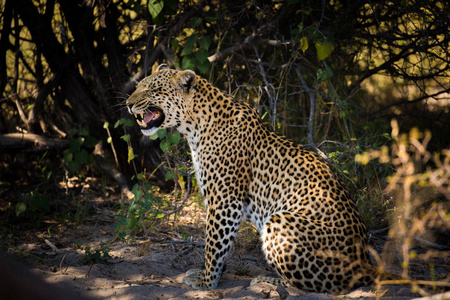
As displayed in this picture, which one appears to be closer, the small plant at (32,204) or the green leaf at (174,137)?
the green leaf at (174,137)

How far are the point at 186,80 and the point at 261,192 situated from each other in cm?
143

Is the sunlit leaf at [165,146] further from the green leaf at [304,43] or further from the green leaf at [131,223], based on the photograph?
the green leaf at [304,43]

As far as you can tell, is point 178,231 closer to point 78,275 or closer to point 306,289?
point 78,275

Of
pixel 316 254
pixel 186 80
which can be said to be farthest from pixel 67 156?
pixel 316 254

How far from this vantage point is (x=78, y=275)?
15.6ft

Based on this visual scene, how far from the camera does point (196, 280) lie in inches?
191

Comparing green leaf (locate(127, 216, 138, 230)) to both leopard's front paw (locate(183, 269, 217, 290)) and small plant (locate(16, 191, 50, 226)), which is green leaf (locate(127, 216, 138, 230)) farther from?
small plant (locate(16, 191, 50, 226))

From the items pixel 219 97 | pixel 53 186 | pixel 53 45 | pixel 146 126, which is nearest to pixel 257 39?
pixel 219 97

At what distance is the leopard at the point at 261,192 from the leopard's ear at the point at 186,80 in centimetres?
1

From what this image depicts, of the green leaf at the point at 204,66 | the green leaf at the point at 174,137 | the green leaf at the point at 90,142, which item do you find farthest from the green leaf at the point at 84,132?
the green leaf at the point at 204,66

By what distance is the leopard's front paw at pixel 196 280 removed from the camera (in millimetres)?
4781

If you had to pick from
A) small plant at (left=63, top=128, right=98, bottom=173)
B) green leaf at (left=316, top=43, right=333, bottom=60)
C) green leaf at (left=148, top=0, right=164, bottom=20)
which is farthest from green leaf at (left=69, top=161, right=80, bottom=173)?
green leaf at (left=316, top=43, right=333, bottom=60)

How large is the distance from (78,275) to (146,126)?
5.57ft

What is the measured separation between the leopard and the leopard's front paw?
0.01 metres
